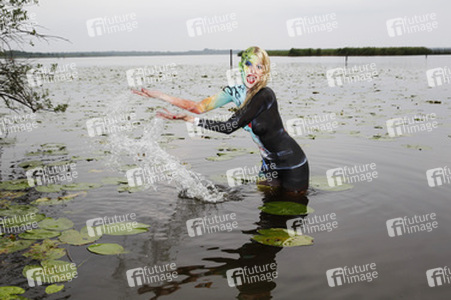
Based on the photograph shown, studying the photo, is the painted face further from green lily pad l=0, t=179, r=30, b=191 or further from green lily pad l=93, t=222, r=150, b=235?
green lily pad l=0, t=179, r=30, b=191

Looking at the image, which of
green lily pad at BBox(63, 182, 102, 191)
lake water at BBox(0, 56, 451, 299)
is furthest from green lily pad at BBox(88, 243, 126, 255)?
green lily pad at BBox(63, 182, 102, 191)

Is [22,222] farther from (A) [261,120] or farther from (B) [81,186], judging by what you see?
(A) [261,120]

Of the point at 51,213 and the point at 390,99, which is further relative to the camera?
the point at 390,99

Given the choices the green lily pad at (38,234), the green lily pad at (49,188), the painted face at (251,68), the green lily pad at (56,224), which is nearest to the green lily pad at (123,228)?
the green lily pad at (56,224)

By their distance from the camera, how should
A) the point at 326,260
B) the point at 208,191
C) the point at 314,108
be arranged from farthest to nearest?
the point at 314,108
the point at 208,191
the point at 326,260

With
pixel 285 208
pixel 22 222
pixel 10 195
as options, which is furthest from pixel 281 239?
pixel 10 195

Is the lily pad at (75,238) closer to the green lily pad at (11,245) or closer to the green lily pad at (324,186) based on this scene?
the green lily pad at (11,245)

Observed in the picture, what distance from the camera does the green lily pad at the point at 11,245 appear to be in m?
3.80

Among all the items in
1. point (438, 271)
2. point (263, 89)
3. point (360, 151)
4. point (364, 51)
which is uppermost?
point (364, 51)

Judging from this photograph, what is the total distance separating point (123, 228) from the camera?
14.3ft

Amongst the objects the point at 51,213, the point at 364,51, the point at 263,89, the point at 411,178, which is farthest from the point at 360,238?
the point at 364,51

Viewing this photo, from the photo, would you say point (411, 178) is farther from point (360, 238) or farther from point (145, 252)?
point (145, 252)

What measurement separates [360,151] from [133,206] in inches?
201

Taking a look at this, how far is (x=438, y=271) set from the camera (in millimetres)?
3447
